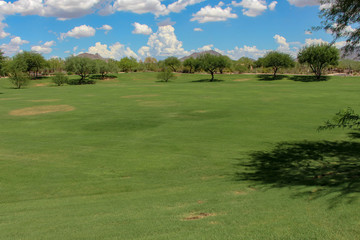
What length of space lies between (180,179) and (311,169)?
16.2 ft

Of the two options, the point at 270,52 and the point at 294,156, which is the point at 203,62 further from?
the point at 294,156

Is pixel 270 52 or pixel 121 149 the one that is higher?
pixel 270 52

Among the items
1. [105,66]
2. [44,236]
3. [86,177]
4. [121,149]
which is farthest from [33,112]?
[105,66]

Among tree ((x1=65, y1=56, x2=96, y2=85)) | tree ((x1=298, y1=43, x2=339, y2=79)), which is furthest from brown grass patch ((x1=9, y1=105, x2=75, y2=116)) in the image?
tree ((x1=298, y1=43, x2=339, y2=79))

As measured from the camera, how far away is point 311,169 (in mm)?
11094

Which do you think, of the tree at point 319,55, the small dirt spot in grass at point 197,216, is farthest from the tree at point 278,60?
the small dirt spot in grass at point 197,216

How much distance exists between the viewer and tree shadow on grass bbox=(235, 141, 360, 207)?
26.0ft

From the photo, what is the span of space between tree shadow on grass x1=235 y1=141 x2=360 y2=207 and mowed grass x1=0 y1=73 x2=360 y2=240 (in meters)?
0.04

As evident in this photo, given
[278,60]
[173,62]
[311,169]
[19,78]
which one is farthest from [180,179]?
[173,62]

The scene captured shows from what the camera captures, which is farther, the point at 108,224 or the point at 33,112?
the point at 33,112

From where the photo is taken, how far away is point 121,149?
1527 cm

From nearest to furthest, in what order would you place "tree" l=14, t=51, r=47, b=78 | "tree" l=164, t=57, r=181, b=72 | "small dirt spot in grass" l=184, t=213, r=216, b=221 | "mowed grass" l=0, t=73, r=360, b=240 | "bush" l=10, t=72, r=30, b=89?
"mowed grass" l=0, t=73, r=360, b=240
"small dirt spot in grass" l=184, t=213, r=216, b=221
"bush" l=10, t=72, r=30, b=89
"tree" l=14, t=51, r=47, b=78
"tree" l=164, t=57, r=181, b=72

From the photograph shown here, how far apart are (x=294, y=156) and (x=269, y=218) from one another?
26.6 ft

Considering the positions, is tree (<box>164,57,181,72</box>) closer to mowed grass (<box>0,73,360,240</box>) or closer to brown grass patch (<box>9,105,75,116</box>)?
brown grass patch (<box>9,105,75,116</box>)
